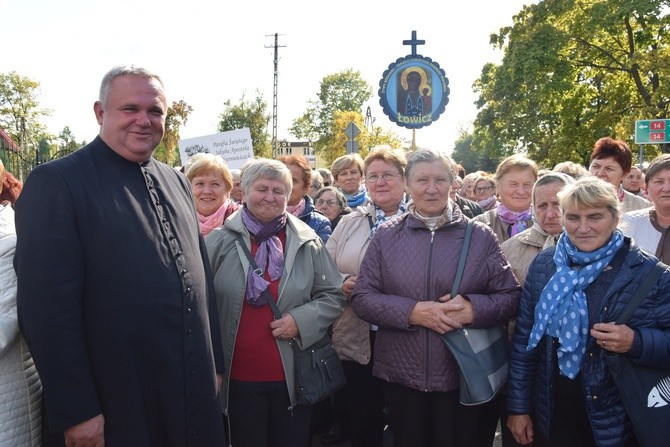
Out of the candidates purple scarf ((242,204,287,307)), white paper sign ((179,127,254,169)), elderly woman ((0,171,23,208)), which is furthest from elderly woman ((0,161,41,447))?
white paper sign ((179,127,254,169))

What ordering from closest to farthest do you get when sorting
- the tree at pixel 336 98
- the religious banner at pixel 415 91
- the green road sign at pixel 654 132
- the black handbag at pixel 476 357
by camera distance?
the black handbag at pixel 476 357
the religious banner at pixel 415 91
the green road sign at pixel 654 132
the tree at pixel 336 98

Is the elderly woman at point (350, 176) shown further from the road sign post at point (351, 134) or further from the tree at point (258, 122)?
the tree at point (258, 122)

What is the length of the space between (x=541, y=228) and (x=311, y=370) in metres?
1.67

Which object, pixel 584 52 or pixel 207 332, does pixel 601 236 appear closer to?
pixel 207 332

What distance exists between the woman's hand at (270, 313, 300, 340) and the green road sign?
504 inches

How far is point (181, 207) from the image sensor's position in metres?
2.71

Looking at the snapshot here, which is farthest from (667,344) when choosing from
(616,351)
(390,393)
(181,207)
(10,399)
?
(10,399)

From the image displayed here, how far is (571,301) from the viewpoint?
2.85 m

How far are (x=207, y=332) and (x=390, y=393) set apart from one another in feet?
4.02

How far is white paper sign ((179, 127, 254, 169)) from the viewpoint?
28.6ft

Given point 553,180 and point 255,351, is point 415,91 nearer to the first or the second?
point 553,180

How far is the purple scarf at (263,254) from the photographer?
10.6 feet

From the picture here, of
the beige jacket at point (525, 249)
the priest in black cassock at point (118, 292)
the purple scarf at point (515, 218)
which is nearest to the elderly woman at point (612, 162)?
the purple scarf at point (515, 218)

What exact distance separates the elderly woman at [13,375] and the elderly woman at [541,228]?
8.90 ft
